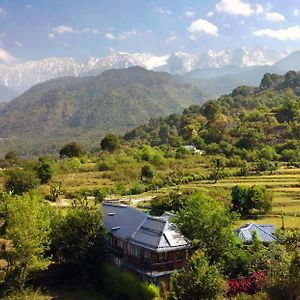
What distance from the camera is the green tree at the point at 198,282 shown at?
1031 inches

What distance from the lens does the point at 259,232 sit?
38.6 meters

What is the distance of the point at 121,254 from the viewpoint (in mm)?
35000

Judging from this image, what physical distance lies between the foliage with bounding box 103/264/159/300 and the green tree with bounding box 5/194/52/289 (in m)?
4.93

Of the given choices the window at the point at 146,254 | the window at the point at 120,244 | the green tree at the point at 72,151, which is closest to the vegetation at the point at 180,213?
the window at the point at 120,244

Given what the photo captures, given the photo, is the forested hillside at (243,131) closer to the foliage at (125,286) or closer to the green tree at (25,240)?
the foliage at (125,286)

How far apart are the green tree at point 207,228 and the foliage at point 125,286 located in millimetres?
4370

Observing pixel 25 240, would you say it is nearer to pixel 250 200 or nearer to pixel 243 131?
pixel 250 200

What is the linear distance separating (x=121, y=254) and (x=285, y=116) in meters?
87.3

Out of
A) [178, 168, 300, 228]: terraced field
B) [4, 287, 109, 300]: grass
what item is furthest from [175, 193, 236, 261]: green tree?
[178, 168, 300, 228]: terraced field

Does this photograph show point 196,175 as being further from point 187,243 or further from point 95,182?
point 187,243

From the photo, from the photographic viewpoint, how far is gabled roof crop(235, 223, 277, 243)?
37.5 meters

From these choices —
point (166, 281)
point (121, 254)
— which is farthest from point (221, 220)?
point (121, 254)

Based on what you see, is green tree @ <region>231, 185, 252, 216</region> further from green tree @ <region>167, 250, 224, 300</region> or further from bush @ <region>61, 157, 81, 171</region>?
bush @ <region>61, 157, 81, 171</region>

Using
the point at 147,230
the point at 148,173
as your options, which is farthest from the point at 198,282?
the point at 148,173
